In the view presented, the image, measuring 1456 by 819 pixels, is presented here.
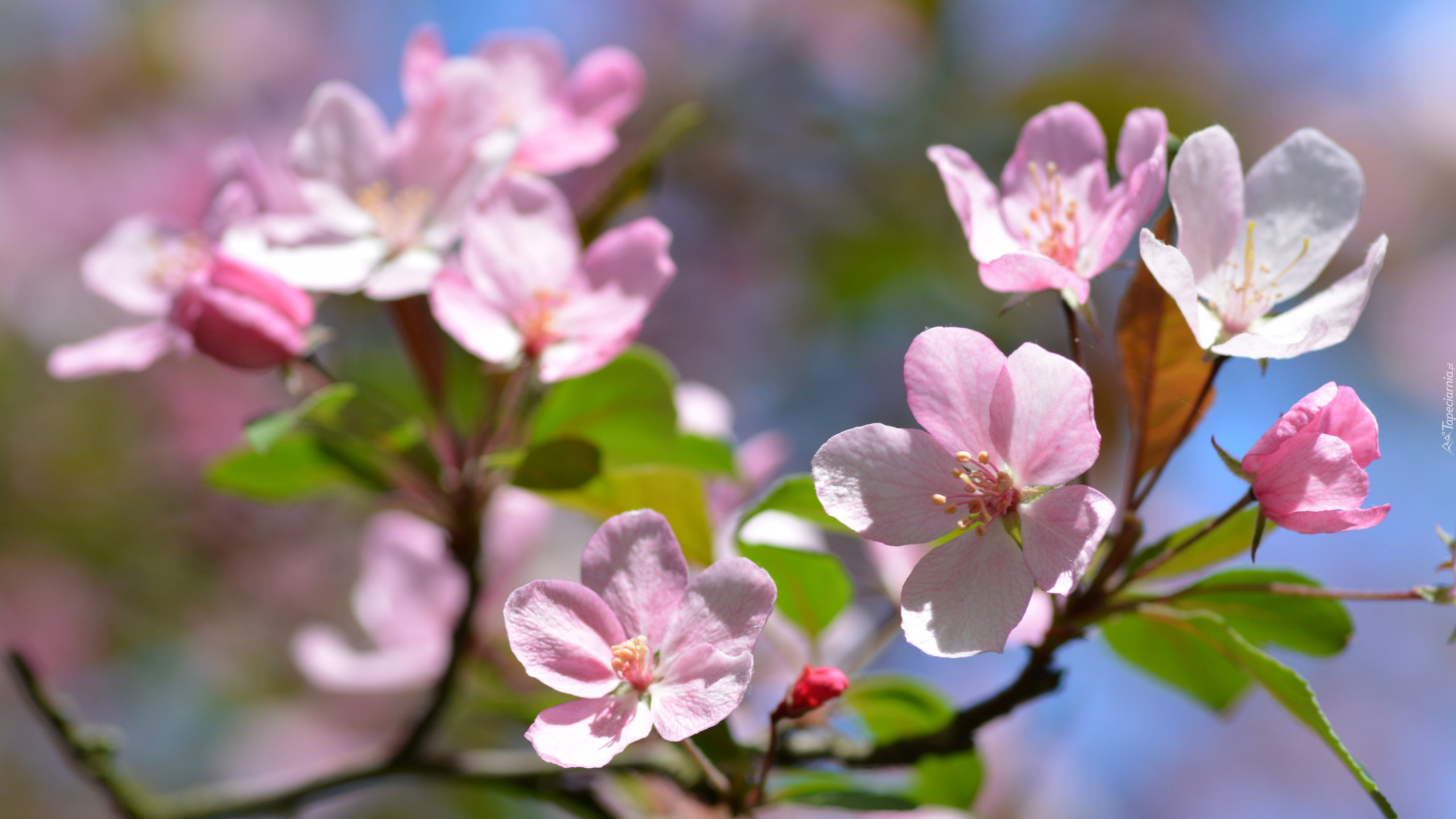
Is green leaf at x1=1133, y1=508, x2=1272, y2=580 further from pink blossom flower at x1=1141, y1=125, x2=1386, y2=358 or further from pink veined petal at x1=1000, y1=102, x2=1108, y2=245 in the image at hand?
pink veined petal at x1=1000, y1=102, x2=1108, y2=245

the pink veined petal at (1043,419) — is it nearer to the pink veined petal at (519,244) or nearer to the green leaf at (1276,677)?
the green leaf at (1276,677)

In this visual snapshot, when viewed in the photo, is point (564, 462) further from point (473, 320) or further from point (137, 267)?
point (137, 267)

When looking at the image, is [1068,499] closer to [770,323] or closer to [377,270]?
[377,270]

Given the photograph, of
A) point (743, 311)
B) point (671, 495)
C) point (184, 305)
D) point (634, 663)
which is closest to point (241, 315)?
point (184, 305)

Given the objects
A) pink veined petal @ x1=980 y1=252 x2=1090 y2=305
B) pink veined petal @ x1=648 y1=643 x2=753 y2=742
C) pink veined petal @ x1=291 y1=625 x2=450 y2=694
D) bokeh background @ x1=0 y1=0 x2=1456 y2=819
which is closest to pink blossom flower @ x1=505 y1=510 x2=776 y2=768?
pink veined petal @ x1=648 y1=643 x2=753 y2=742

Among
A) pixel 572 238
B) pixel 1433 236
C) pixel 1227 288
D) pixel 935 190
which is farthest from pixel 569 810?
pixel 1433 236

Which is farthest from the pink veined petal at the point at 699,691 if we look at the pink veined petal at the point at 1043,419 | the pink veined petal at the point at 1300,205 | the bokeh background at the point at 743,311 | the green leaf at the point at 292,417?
the bokeh background at the point at 743,311
